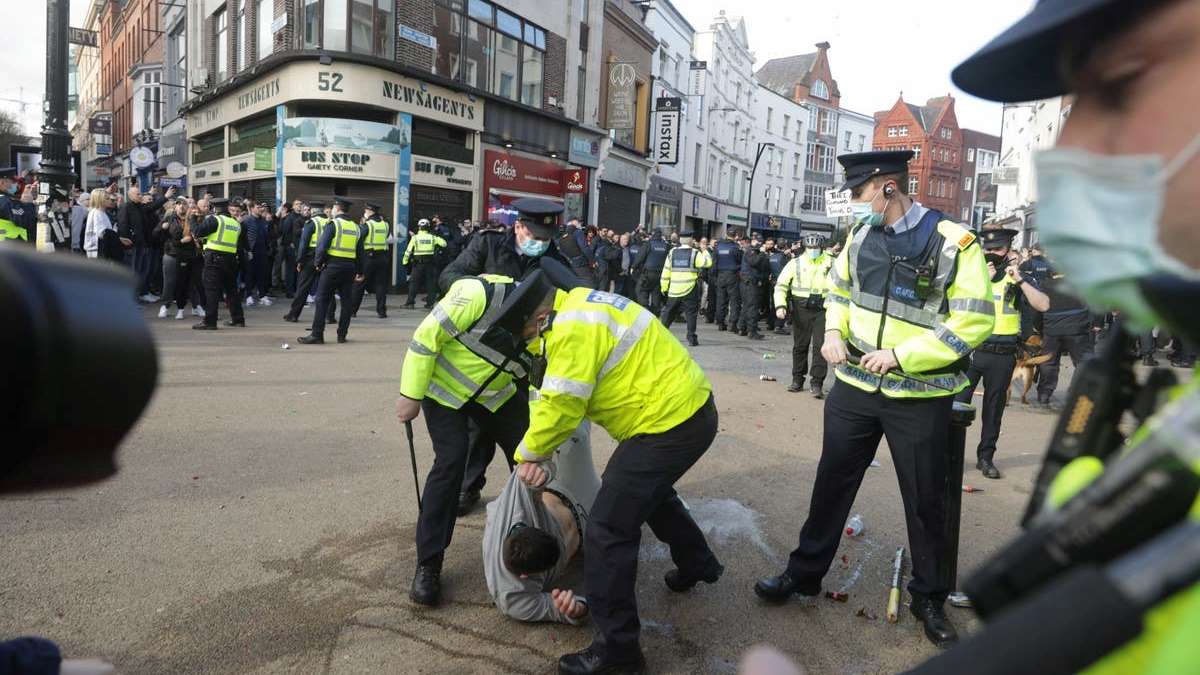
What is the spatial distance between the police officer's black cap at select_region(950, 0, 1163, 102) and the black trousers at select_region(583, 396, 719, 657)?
7.56 ft

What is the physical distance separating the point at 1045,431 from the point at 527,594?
6.68 meters

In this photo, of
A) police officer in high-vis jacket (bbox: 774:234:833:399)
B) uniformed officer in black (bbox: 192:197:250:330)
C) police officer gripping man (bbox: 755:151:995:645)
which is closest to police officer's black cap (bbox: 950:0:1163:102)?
police officer gripping man (bbox: 755:151:995:645)

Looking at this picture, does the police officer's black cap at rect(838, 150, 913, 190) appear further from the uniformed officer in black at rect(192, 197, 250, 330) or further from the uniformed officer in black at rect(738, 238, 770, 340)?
the uniformed officer in black at rect(738, 238, 770, 340)

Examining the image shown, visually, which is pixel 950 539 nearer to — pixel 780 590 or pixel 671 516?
pixel 780 590

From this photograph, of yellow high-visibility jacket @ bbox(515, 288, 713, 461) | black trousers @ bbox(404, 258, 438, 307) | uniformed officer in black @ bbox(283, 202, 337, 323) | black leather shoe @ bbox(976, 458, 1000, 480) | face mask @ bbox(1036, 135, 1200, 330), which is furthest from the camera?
black trousers @ bbox(404, 258, 438, 307)

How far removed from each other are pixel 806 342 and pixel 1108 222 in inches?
354

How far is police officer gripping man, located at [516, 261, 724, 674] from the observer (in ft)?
10.2

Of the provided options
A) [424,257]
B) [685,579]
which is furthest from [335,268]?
[685,579]

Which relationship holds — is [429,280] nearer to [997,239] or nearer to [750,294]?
[750,294]

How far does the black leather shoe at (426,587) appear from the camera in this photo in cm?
364

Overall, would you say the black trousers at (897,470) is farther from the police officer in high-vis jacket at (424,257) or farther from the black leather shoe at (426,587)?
the police officer in high-vis jacket at (424,257)

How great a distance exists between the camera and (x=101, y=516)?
434 cm

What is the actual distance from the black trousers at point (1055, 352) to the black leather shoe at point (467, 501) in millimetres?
7026

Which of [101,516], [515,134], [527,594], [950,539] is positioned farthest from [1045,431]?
[515,134]
